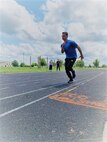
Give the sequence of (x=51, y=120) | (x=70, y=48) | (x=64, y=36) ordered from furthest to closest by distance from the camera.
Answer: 1. (x=70, y=48)
2. (x=64, y=36)
3. (x=51, y=120)

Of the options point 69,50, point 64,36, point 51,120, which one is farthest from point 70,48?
point 51,120

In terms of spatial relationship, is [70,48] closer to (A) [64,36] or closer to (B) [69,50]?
(B) [69,50]

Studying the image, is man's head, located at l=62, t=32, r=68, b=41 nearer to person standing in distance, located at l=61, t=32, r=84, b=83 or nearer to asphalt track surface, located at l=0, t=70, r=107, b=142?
person standing in distance, located at l=61, t=32, r=84, b=83

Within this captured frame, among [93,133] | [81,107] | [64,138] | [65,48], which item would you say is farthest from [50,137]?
[65,48]

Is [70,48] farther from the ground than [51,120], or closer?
farther from the ground

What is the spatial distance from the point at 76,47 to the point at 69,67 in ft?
2.87

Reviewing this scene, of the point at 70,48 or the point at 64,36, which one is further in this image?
the point at 70,48

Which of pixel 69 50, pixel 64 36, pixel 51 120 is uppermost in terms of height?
pixel 64 36

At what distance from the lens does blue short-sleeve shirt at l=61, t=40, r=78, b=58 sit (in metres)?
12.9

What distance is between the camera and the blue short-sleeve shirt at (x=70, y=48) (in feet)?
42.4

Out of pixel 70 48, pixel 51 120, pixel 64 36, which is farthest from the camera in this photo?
pixel 70 48

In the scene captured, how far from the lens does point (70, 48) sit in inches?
513

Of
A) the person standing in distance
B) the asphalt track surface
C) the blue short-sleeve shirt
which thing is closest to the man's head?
the person standing in distance

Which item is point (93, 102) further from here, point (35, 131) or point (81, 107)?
point (35, 131)
